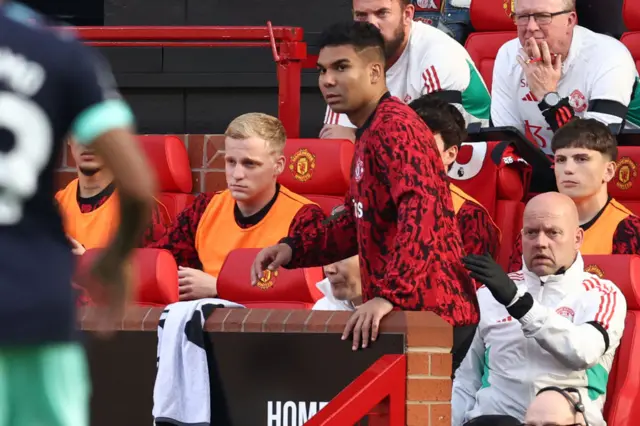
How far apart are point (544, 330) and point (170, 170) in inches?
89.1

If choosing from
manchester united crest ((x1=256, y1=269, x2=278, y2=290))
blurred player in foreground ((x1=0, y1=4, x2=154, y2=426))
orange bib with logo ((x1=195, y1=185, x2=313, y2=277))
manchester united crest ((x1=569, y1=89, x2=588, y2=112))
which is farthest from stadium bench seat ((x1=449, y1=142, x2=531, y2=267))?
blurred player in foreground ((x1=0, y1=4, x2=154, y2=426))

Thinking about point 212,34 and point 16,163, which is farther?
point 212,34

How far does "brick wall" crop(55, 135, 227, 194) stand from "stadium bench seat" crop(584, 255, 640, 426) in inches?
77.8

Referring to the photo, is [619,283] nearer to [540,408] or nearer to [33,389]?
[540,408]

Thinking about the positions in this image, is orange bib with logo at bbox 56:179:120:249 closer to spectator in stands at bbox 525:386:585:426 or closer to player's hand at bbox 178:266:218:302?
player's hand at bbox 178:266:218:302

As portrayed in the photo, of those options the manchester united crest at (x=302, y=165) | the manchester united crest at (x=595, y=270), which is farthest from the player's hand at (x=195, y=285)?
the manchester united crest at (x=595, y=270)

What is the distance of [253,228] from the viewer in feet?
17.6

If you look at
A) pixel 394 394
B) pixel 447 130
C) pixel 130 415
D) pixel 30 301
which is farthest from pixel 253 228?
pixel 30 301

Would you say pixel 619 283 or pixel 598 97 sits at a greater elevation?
pixel 598 97

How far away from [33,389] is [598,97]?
4.25m

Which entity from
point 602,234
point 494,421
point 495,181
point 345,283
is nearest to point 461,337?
point 494,421

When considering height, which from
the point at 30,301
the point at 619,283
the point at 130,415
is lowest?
the point at 130,415

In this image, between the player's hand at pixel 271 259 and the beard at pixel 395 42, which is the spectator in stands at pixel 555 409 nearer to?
the player's hand at pixel 271 259

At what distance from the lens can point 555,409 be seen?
14.0 ft
